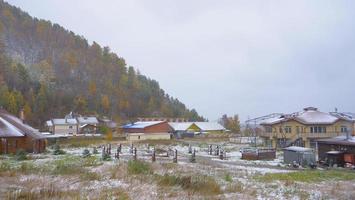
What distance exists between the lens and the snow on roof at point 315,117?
48875 millimetres

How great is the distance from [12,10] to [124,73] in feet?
195

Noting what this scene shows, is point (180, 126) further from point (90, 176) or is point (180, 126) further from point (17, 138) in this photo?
point (90, 176)

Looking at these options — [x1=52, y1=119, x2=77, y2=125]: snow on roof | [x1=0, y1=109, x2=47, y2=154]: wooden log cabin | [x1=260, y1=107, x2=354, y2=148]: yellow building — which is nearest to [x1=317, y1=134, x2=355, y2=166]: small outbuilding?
[x1=260, y1=107, x2=354, y2=148]: yellow building

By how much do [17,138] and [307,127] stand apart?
34.4m

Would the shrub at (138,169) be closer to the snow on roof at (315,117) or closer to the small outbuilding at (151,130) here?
the snow on roof at (315,117)

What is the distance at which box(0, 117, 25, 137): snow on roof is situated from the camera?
38.7 metres

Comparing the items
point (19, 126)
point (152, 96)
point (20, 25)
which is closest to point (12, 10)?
point (20, 25)

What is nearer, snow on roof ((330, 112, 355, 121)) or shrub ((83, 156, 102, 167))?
shrub ((83, 156, 102, 167))

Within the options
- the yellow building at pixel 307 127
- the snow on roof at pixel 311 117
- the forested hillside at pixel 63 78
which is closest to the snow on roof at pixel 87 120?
the forested hillside at pixel 63 78

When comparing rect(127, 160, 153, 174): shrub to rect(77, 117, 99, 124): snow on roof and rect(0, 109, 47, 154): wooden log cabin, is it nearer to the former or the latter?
rect(0, 109, 47, 154): wooden log cabin

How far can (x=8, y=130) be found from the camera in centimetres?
3931

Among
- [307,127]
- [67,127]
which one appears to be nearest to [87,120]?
[67,127]

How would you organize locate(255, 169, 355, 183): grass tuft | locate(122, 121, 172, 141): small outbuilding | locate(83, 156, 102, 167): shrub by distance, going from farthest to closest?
locate(122, 121, 172, 141): small outbuilding
locate(83, 156, 102, 167): shrub
locate(255, 169, 355, 183): grass tuft

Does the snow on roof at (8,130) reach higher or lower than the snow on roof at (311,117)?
lower
